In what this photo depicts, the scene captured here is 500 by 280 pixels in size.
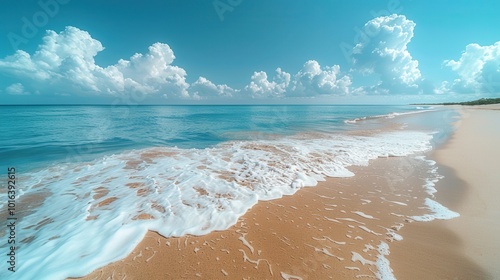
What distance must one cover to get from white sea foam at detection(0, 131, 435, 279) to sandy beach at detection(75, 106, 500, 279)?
16.9 inches

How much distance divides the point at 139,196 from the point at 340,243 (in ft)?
17.8

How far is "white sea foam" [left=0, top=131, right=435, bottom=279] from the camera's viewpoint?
3.70 m

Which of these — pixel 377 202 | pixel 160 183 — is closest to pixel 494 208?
pixel 377 202

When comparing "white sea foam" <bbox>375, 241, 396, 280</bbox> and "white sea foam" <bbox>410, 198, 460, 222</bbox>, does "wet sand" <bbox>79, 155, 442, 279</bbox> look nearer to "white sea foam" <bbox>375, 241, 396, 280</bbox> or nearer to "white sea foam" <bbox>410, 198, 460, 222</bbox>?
"white sea foam" <bbox>375, 241, 396, 280</bbox>

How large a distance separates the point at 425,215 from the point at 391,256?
219 cm

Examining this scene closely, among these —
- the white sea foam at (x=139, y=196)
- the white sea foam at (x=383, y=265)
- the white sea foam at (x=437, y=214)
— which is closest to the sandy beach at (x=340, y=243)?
the white sea foam at (x=383, y=265)

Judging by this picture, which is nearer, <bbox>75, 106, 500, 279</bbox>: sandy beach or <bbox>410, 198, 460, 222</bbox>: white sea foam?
<bbox>75, 106, 500, 279</bbox>: sandy beach

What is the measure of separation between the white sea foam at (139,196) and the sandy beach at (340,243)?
1.41 feet

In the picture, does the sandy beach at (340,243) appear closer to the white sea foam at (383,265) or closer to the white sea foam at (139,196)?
the white sea foam at (383,265)

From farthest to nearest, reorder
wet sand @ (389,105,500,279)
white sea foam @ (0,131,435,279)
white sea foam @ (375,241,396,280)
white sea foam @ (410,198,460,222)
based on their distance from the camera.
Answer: white sea foam @ (410,198,460,222), white sea foam @ (0,131,435,279), wet sand @ (389,105,500,279), white sea foam @ (375,241,396,280)

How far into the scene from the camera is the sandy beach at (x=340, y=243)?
3.25 meters

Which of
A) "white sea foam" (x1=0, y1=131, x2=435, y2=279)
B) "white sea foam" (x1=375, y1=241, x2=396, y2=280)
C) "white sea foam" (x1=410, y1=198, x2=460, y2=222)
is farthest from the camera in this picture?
"white sea foam" (x1=410, y1=198, x2=460, y2=222)

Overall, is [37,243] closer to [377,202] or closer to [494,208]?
[377,202]

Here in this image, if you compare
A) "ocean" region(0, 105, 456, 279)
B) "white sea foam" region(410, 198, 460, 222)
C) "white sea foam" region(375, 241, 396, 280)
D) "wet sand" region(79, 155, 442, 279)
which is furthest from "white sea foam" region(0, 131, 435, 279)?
"white sea foam" region(375, 241, 396, 280)
